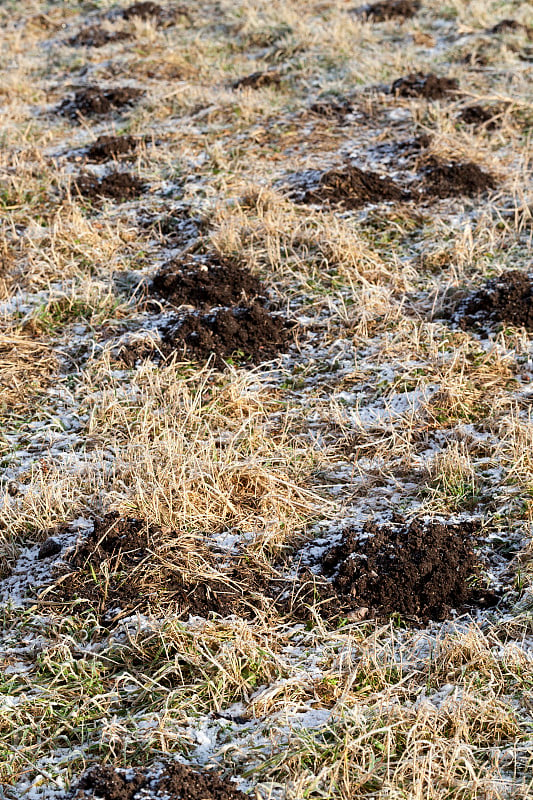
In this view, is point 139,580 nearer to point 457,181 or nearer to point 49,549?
point 49,549

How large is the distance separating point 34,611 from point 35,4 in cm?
1069

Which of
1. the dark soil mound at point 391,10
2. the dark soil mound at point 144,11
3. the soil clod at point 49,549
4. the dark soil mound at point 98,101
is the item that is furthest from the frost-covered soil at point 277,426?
the dark soil mound at point 144,11

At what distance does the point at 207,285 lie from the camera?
5.35 meters

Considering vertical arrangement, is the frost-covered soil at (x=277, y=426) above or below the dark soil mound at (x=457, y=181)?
below

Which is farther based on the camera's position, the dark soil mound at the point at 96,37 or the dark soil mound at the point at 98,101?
the dark soil mound at the point at 96,37

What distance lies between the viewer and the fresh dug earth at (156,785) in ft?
8.40

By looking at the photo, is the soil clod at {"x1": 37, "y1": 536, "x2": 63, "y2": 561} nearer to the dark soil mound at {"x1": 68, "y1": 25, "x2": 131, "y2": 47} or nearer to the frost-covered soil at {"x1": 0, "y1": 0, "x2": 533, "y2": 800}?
the frost-covered soil at {"x1": 0, "y1": 0, "x2": 533, "y2": 800}

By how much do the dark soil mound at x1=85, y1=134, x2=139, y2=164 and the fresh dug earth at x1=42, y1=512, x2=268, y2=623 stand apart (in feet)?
14.6

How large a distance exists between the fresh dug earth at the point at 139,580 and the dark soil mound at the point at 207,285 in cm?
209

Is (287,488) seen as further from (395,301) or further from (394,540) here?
(395,301)

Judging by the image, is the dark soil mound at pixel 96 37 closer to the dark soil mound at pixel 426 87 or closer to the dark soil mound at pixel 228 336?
the dark soil mound at pixel 426 87

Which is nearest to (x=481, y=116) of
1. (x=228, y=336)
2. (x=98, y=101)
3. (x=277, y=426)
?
(x=98, y=101)

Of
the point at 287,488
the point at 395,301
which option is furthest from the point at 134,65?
the point at 287,488

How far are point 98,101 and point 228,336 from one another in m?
4.26
